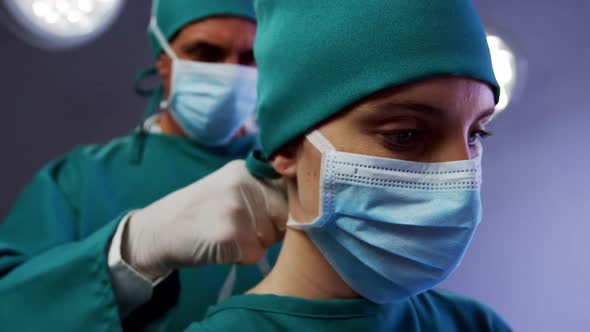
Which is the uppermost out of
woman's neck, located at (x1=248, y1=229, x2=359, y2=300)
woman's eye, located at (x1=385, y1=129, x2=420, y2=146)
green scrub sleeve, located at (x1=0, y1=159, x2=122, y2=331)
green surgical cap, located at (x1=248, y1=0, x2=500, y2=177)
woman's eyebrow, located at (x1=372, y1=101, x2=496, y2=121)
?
green surgical cap, located at (x1=248, y1=0, x2=500, y2=177)

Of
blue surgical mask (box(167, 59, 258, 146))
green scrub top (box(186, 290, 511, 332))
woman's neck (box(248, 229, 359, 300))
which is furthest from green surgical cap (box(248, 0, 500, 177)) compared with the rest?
blue surgical mask (box(167, 59, 258, 146))

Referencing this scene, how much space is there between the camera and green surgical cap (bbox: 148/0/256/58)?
178cm

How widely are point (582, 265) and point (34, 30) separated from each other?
1.71m

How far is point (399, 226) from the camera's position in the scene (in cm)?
97

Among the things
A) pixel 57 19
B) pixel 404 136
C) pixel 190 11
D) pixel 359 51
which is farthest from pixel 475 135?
pixel 57 19

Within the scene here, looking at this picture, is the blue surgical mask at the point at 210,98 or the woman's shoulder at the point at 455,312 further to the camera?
the blue surgical mask at the point at 210,98

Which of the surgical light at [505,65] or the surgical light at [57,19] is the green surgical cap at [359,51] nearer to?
the surgical light at [505,65]

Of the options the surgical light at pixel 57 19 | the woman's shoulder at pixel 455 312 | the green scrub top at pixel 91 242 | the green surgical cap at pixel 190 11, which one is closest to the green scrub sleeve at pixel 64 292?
the green scrub top at pixel 91 242

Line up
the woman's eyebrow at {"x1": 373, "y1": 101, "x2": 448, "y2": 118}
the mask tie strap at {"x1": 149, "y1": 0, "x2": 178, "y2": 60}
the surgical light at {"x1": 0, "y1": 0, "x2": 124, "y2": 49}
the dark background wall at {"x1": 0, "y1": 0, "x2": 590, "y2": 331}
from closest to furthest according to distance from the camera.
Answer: the woman's eyebrow at {"x1": 373, "y1": 101, "x2": 448, "y2": 118}, the dark background wall at {"x1": 0, "y1": 0, "x2": 590, "y2": 331}, the surgical light at {"x1": 0, "y1": 0, "x2": 124, "y2": 49}, the mask tie strap at {"x1": 149, "y1": 0, "x2": 178, "y2": 60}

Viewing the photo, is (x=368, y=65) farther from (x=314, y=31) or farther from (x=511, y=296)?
(x=511, y=296)

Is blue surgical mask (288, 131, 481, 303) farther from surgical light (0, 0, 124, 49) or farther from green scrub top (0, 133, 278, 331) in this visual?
surgical light (0, 0, 124, 49)

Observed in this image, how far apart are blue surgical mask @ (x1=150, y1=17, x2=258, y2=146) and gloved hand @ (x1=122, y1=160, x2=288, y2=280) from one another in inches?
21.0

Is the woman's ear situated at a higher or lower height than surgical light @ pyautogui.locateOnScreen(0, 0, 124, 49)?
lower

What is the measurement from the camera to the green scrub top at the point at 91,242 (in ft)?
3.82
